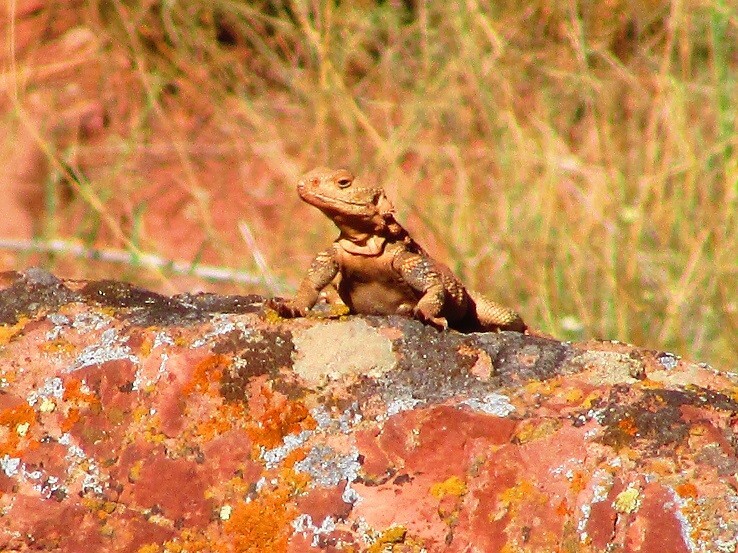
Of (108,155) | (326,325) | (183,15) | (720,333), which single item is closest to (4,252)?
(108,155)

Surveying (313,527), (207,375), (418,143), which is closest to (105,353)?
(207,375)

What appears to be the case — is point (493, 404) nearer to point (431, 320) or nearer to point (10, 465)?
point (431, 320)

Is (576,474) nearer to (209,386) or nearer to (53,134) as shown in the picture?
(209,386)

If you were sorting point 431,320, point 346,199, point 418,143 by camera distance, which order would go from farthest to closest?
point 418,143 < point 346,199 < point 431,320

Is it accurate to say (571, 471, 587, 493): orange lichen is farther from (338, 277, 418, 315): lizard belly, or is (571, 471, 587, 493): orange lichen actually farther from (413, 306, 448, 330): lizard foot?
(338, 277, 418, 315): lizard belly

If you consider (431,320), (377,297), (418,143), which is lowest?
(418,143)

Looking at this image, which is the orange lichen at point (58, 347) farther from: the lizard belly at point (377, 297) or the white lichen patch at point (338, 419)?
the lizard belly at point (377, 297)

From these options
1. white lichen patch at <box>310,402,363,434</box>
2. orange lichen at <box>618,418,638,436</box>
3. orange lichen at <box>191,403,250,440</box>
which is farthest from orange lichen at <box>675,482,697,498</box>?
orange lichen at <box>191,403,250,440</box>

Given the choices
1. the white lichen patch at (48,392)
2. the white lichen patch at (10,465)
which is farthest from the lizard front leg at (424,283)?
the white lichen patch at (10,465)
